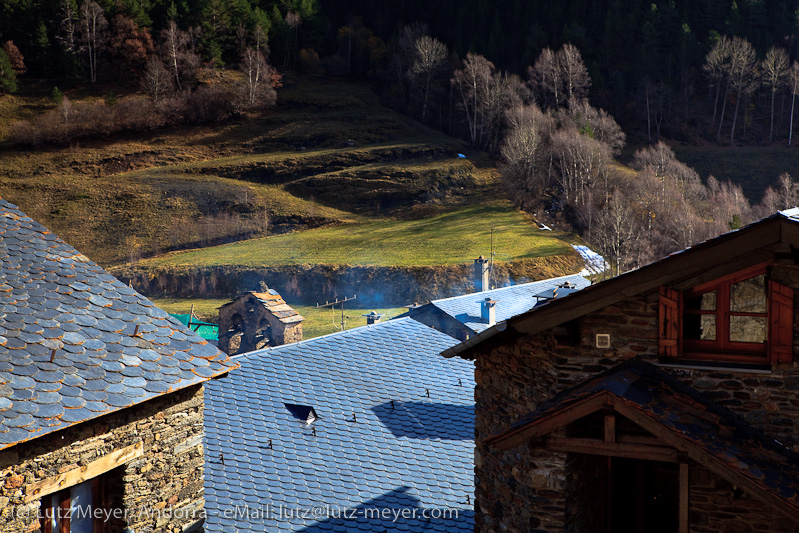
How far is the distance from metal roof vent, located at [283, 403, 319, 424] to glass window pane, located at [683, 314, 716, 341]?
6861mm

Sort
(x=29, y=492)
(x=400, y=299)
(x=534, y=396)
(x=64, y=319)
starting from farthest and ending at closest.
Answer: (x=400, y=299), (x=534, y=396), (x=64, y=319), (x=29, y=492)

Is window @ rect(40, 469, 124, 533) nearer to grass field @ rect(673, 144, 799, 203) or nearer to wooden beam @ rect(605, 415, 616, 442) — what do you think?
wooden beam @ rect(605, 415, 616, 442)

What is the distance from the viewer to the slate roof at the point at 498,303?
2175cm

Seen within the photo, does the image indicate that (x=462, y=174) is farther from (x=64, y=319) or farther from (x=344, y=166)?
(x=64, y=319)

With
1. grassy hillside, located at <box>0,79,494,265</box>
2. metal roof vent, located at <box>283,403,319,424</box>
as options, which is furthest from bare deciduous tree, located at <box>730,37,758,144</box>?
metal roof vent, located at <box>283,403,319,424</box>

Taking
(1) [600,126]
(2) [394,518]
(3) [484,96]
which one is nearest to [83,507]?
(2) [394,518]

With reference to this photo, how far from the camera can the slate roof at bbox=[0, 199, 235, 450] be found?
7129 millimetres

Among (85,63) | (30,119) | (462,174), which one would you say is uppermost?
(85,63)

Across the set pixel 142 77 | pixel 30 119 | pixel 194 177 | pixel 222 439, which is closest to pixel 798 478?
pixel 222 439

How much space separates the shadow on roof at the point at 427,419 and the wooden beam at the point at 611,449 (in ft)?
16.5

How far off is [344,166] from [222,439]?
68186 millimetres

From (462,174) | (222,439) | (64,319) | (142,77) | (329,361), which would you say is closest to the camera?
(64,319)

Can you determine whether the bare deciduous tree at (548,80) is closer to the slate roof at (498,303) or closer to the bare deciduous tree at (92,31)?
the bare deciduous tree at (92,31)

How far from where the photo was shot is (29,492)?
7.00m
